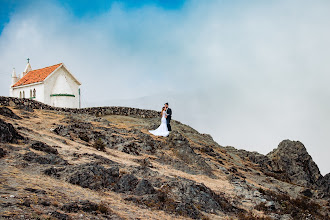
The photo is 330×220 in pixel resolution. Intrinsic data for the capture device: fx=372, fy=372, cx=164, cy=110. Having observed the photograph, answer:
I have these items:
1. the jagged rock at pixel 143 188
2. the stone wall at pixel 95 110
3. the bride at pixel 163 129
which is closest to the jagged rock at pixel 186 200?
the jagged rock at pixel 143 188

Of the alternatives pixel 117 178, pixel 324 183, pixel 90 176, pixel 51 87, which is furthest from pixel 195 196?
pixel 51 87

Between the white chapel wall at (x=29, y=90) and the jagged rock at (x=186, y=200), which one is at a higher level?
the white chapel wall at (x=29, y=90)

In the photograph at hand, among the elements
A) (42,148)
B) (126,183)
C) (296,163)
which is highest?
(42,148)

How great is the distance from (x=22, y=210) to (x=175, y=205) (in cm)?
668

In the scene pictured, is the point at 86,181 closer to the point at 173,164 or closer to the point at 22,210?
the point at 22,210

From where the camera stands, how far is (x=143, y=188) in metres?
16.2

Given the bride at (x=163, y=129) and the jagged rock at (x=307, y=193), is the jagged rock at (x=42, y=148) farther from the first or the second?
the jagged rock at (x=307, y=193)

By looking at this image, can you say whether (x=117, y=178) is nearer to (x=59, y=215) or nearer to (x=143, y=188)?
(x=143, y=188)

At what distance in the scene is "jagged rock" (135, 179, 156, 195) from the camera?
1603 cm

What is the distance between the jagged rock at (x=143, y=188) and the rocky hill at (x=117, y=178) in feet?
0.16

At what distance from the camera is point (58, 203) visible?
1219 centimetres

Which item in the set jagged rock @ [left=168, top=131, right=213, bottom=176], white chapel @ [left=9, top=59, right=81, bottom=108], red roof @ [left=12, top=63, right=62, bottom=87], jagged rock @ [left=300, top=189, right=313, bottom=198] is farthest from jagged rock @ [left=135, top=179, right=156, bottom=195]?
red roof @ [left=12, top=63, right=62, bottom=87]

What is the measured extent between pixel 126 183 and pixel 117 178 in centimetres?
61

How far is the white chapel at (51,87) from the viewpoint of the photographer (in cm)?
4809
